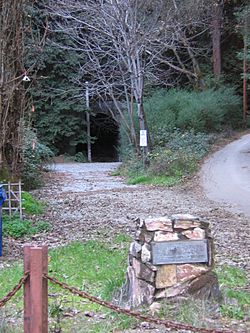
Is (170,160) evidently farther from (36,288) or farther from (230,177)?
(36,288)

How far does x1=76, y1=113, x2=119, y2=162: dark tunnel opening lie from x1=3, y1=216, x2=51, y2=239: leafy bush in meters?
25.2

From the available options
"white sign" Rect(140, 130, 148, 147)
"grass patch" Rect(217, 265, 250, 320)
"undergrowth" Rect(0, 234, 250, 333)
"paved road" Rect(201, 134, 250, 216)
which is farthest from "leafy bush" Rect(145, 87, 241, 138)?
"grass patch" Rect(217, 265, 250, 320)

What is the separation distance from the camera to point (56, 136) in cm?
Answer: 3291

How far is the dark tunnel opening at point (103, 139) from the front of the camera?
116 ft

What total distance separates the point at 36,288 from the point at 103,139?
113 feet

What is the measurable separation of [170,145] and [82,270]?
15.0 meters

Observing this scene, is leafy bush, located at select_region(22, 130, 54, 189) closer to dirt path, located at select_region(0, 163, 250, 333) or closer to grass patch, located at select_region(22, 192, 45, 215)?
dirt path, located at select_region(0, 163, 250, 333)

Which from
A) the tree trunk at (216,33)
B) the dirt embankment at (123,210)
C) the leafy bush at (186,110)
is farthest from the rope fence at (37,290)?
the tree trunk at (216,33)

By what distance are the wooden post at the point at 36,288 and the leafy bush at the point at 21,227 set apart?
5.48m

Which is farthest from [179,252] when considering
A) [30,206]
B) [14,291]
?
[30,206]

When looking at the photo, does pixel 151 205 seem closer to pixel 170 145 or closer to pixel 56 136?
pixel 170 145

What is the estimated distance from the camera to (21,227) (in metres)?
9.10

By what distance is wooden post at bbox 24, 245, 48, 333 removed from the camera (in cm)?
332

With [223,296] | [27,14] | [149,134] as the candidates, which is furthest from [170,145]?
[223,296]
